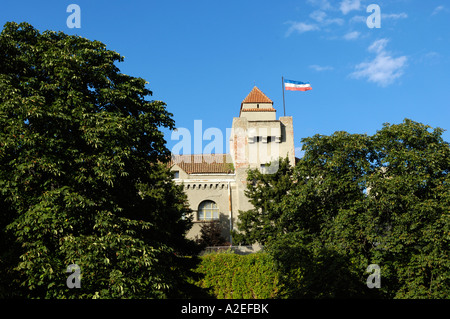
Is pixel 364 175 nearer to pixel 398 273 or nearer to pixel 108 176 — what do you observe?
pixel 398 273

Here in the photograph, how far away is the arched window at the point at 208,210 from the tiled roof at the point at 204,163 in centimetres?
455

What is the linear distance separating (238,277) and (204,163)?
2701 cm

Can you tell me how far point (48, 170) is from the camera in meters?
15.4

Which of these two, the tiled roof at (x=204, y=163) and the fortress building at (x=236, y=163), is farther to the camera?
the tiled roof at (x=204, y=163)

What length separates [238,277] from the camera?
26969mm

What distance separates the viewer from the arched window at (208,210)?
46.5 meters

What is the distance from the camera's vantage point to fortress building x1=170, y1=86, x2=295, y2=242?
46.3 meters

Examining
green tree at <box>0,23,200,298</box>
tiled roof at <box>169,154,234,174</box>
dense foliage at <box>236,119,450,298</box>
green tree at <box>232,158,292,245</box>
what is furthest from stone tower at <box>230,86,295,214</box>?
green tree at <box>0,23,200,298</box>

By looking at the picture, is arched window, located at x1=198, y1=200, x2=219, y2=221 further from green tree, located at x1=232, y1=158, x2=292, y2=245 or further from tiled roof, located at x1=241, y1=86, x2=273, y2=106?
tiled roof, located at x1=241, y1=86, x2=273, y2=106

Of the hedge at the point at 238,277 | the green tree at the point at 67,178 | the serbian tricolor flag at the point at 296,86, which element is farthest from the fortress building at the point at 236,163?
the green tree at the point at 67,178

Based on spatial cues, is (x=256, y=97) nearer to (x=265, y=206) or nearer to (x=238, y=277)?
(x=265, y=206)

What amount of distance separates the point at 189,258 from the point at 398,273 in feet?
40.1

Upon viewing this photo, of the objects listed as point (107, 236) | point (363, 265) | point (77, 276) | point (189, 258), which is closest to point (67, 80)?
point (107, 236)

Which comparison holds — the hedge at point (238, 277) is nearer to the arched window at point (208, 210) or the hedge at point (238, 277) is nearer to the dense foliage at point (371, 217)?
the dense foliage at point (371, 217)
